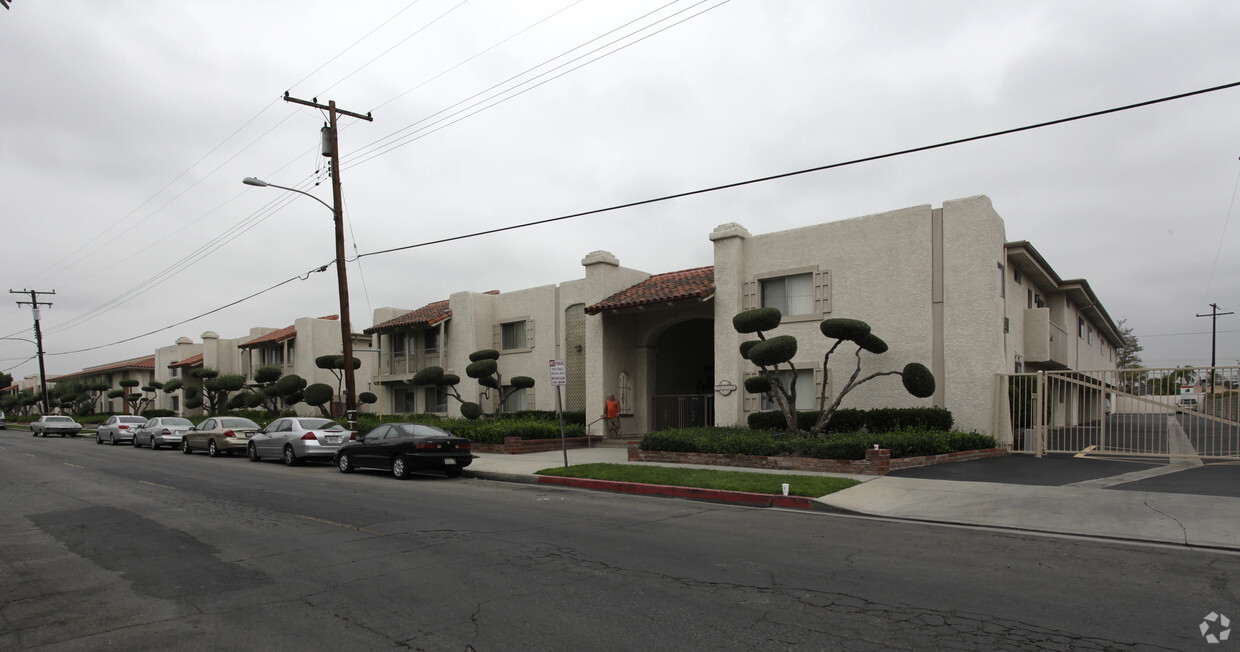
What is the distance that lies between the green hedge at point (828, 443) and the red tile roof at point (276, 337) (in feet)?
95.8

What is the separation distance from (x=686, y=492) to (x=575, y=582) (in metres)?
6.48

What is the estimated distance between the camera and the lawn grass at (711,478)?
1242 centimetres

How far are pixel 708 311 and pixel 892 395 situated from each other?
6.38 metres

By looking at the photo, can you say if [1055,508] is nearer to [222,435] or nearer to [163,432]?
[222,435]

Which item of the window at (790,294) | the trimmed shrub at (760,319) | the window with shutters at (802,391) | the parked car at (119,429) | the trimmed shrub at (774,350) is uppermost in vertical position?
the window at (790,294)

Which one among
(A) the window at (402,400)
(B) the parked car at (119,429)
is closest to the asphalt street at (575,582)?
(A) the window at (402,400)

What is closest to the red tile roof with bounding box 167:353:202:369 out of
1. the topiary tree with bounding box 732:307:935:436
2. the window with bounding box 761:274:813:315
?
the window with bounding box 761:274:813:315

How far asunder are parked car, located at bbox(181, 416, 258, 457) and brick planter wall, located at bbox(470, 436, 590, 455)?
8.07 metres

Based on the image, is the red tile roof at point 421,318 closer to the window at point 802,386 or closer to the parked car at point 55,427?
the window at point 802,386

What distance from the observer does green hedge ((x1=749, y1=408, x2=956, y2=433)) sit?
16.7 meters

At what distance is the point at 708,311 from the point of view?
22469 mm

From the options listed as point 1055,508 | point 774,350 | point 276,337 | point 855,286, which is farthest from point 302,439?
point 276,337

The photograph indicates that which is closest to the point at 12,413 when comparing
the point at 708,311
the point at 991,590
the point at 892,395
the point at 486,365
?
the point at 486,365

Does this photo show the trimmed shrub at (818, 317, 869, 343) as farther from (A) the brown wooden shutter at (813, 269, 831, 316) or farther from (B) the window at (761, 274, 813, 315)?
(B) the window at (761, 274, 813, 315)
